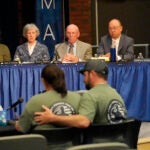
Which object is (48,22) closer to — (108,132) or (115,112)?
(115,112)

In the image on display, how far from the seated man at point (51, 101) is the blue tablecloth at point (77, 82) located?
3155 millimetres

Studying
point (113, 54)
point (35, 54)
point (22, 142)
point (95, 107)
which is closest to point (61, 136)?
point (95, 107)

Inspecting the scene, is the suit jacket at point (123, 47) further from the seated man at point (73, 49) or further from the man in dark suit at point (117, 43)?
the seated man at point (73, 49)

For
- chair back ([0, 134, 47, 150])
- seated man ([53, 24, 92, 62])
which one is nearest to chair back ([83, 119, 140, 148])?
chair back ([0, 134, 47, 150])

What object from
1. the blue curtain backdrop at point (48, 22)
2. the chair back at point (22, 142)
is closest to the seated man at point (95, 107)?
the chair back at point (22, 142)

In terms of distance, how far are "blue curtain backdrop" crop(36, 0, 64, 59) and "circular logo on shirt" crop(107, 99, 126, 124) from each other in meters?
6.18

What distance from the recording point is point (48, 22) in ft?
36.1

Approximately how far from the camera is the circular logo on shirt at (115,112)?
4789 mm

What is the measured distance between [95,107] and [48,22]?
21.2ft

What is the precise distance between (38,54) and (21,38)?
334 cm

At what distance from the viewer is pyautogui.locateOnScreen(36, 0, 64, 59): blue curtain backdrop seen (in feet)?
36.1

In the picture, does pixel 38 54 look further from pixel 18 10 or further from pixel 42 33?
pixel 18 10

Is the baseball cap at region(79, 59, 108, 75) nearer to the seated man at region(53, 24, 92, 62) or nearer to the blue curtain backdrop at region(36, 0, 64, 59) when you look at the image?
the seated man at region(53, 24, 92, 62)

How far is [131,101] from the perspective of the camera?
8312mm
